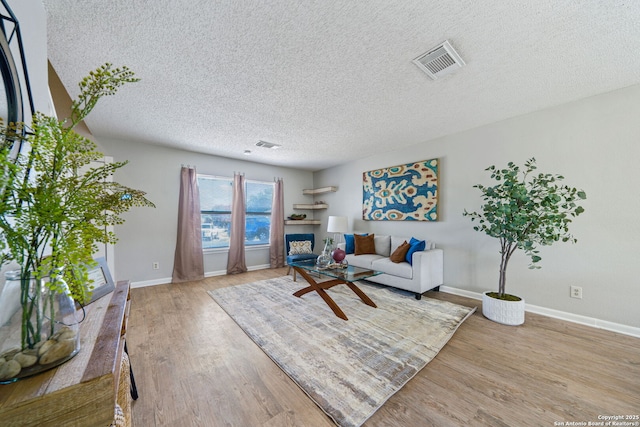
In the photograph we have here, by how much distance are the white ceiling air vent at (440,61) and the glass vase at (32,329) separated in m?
2.32

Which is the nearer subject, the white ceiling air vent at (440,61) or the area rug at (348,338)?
the area rug at (348,338)

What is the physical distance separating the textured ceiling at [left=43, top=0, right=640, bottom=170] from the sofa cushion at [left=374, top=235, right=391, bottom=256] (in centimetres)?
193

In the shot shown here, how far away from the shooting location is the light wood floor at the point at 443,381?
51.1 inches

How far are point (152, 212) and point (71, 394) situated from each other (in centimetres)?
392

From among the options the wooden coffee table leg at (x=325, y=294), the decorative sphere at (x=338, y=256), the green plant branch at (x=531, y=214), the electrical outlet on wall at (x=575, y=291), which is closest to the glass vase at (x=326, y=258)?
the decorative sphere at (x=338, y=256)

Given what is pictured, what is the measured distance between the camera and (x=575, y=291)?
2398 millimetres

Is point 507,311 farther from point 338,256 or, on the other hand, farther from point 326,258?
point 326,258

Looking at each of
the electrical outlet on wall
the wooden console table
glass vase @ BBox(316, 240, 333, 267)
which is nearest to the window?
glass vase @ BBox(316, 240, 333, 267)

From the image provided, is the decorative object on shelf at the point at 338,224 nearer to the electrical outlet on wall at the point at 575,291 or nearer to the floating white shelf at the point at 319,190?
the floating white shelf at the point at 319,190

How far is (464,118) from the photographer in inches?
111

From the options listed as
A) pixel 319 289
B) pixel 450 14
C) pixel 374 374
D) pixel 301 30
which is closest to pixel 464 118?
pixel 450 14

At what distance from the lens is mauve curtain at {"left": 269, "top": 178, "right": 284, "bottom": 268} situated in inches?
198

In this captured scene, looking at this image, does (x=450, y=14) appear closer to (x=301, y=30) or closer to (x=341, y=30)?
(x=341, y=30)

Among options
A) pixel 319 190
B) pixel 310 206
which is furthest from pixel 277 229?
pixel 319 190
